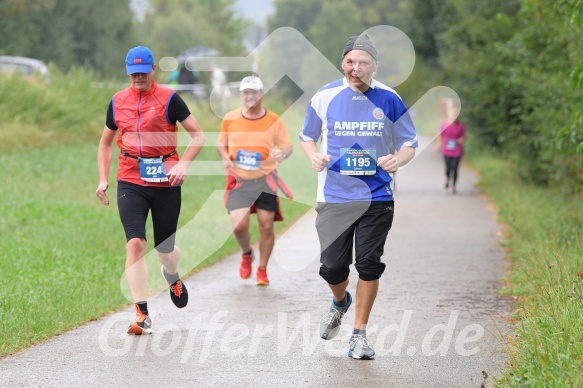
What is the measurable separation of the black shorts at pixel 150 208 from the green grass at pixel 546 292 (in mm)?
2771

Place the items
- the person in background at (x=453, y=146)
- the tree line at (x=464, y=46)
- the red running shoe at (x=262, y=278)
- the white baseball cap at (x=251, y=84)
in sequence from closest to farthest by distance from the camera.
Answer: the white baseball cap at (x=251, y=84)
the red running shoe at (x=262, y=278)
the tree line at (x=464, y=46)
the person in background at (x=453, y=146)

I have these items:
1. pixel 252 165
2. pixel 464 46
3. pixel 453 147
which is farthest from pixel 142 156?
pixel 464 46

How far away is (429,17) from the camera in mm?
43250

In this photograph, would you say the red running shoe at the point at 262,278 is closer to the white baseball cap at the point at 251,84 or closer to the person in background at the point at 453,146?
the white baseball cap at the point at 251,84

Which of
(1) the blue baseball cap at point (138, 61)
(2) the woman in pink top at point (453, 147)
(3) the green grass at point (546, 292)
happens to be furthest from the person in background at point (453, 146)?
(1) the blue baseball cap at point (138, 61)

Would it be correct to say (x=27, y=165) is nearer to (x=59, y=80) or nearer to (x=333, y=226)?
(x=59, y=80)

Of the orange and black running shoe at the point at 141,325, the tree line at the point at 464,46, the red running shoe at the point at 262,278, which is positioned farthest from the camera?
the tree line at the point at 464,46

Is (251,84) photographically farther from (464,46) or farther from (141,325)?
(464,46)

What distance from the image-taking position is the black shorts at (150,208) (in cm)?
828

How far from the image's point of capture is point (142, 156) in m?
8.30

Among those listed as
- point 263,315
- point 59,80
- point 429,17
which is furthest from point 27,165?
point 429,17

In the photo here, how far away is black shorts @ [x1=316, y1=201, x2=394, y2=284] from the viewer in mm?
7422

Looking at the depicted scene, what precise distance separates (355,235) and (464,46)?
20889 mm

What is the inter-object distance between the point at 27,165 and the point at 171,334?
1223 cm
